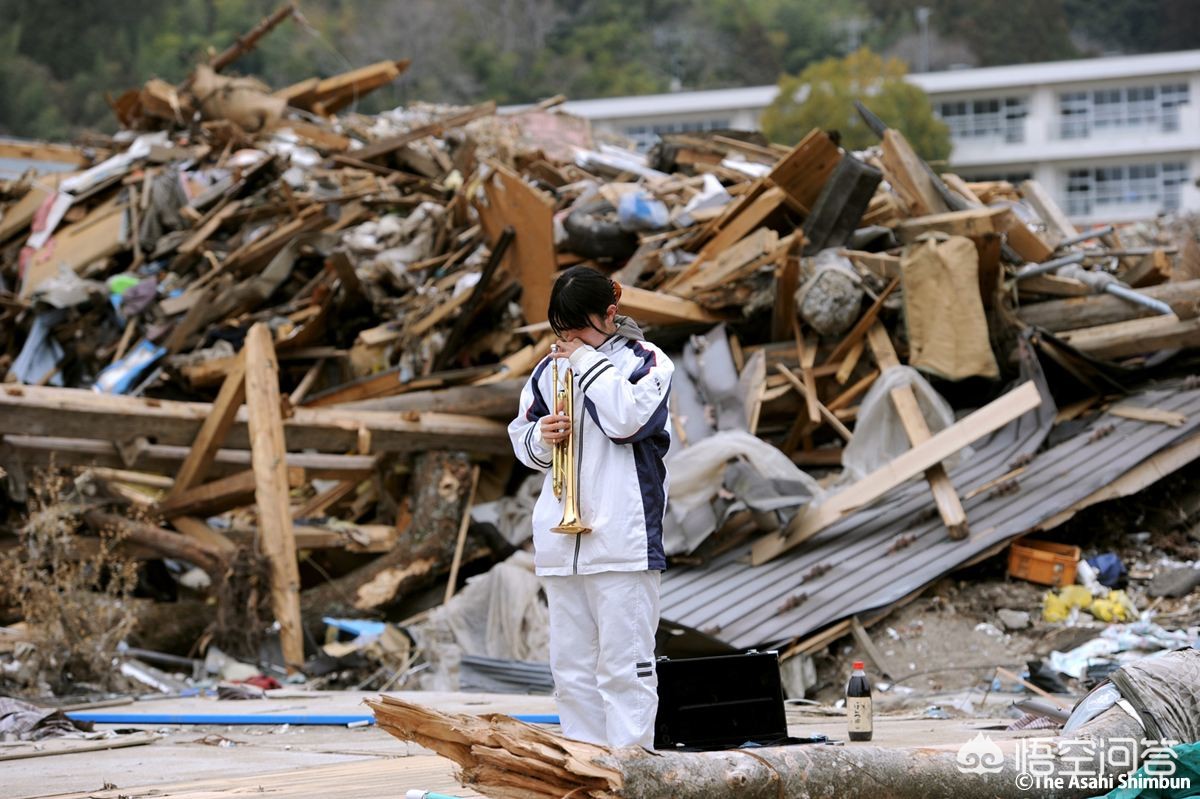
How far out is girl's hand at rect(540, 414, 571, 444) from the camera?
4.39 metres

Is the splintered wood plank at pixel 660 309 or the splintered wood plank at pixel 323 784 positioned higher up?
the splintered wood plank at pixel 660 309

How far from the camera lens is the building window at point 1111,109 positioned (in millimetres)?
53094

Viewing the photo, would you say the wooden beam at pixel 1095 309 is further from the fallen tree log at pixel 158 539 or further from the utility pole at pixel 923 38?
the utility pole at pixel 923 38

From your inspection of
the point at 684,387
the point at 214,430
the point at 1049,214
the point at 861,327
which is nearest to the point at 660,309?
the point at 684,387

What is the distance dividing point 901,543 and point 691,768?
5.80 meters

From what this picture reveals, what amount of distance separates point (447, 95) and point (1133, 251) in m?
53.6

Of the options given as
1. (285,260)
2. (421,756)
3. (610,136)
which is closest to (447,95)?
(610,136)

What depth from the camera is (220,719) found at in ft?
22.0

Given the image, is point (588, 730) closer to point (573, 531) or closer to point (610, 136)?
point (573, 531)

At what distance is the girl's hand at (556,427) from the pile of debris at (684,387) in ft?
14.0

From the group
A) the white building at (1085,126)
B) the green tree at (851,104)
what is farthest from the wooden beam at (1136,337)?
the white building at (1085,126)

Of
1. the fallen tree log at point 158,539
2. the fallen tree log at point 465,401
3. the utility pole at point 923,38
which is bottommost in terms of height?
the fallen tree log at point 158,539

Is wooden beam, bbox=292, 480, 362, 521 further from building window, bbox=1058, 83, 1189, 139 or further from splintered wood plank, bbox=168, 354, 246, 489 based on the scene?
building window, bbox=1058, 83, 1189, 139

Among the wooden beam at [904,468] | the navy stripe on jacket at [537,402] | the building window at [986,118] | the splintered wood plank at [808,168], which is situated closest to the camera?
the navy stripe on jacket at [537,402]
